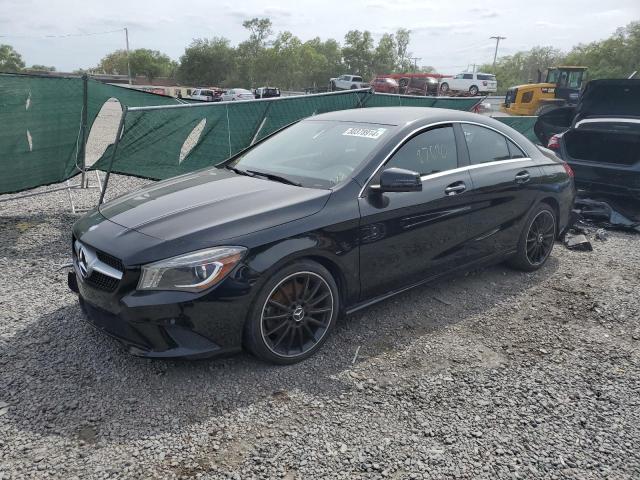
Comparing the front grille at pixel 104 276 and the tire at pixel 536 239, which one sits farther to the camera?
the tire at pixel 536 239

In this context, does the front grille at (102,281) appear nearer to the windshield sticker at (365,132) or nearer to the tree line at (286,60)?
the windshield sticker at (365,132)

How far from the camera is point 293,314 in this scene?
312cm

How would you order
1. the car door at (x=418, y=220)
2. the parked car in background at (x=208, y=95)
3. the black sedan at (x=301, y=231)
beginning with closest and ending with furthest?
1. the black sedan at (x=301, y=231)
2. the car door at (x=418, y=220)
3. the parked car in background at (x=208, y=95)

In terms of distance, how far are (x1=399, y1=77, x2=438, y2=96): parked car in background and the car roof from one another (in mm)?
36195

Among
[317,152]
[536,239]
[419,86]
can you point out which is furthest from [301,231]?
[419,86]

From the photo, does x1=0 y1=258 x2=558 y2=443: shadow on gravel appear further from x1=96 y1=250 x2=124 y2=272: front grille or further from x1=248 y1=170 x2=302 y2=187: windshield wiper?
x1=248 y1=170 x2=302 y2=187: windshield wiper

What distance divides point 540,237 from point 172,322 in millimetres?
3831

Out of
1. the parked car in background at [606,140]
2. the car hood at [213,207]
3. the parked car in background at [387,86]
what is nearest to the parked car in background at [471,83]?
the parked car in background at [387,86]

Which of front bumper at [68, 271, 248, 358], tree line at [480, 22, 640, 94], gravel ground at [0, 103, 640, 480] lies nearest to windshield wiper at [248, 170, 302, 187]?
front bumper at [68, 271, 248, 358]

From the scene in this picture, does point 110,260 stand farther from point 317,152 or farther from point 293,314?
point 317,152

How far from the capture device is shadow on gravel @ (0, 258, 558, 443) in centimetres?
265

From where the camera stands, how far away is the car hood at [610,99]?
7113 millimetres

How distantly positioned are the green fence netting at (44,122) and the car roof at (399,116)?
11.7ft

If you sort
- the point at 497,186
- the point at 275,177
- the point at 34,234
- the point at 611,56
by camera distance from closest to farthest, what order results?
the point at 275,177, the point at 497,186, the point at 34,234, the point at 611,56
